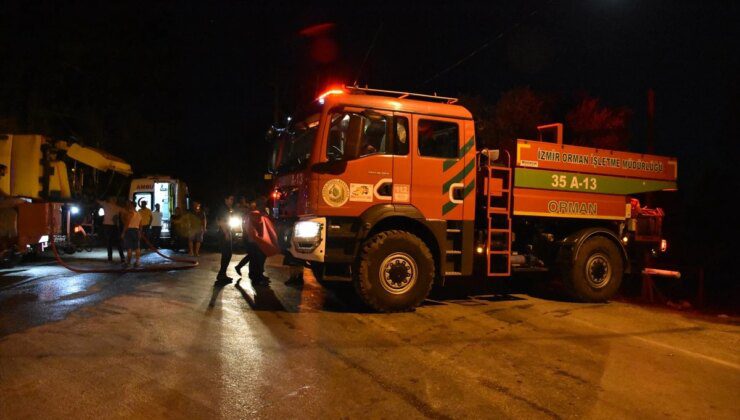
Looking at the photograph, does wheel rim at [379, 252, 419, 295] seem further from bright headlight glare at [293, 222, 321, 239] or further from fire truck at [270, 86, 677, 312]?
bright headlight glare at [293, 222, 321, 239]

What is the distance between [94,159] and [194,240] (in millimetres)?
3811

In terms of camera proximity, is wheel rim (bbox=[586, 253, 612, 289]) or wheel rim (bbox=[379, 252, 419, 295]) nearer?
wheel rim (bbox=[379, 252, 419, 295])

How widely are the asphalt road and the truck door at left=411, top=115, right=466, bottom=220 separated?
5.08ft

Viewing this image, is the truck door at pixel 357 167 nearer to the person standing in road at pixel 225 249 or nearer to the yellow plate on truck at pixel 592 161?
the yellow plate on truck at pixel 592 161

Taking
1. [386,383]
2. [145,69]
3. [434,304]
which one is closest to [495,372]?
[386,383]

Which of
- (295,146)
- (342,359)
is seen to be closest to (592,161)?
(295,146)

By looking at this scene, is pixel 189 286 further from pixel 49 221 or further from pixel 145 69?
pixel 145 69

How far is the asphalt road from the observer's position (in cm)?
430

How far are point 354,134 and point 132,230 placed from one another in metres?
6.95

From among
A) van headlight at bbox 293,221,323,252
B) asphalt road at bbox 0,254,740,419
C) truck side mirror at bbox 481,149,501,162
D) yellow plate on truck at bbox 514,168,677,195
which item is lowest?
asphalt road at bbox 0,254,740,419

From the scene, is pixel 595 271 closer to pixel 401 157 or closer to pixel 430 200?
Result: pixel 430 200

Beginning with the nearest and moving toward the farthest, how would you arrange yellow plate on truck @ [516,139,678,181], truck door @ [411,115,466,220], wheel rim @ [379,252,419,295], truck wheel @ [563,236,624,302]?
wheel rim @ [379,252,419,295]
truck door @ [411,115,466,220]
yellow plate on truck @ [516,139,678,181]
truck wheel @ [563,236,624,302]

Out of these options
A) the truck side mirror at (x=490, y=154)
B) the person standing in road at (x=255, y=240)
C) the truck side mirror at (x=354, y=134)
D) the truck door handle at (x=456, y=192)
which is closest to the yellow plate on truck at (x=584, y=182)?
the truck side mirror at (x=490, y=154)

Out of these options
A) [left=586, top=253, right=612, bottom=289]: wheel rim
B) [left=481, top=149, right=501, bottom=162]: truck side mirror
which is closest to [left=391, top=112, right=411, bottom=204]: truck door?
[left=481, top=149, right=501, bottom=162]: truck side mirror
